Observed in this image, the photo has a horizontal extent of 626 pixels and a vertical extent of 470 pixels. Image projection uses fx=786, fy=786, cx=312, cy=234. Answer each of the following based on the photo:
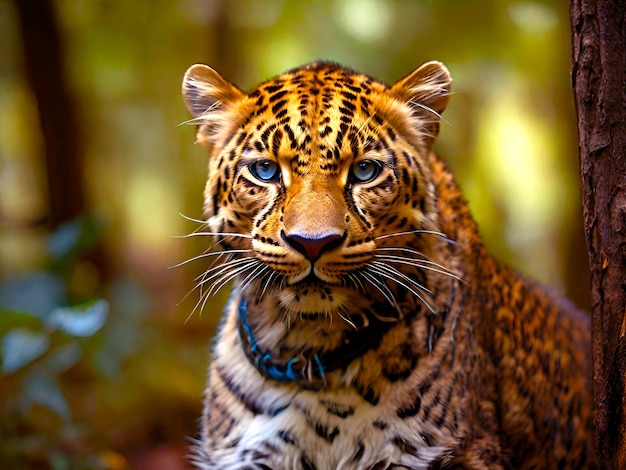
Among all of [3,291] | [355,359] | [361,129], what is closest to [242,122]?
[361,129]

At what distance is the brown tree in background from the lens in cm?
284

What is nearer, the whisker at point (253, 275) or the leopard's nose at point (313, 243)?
the leopard's nose at point (313, 243)

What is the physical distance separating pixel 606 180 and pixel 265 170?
1.35m

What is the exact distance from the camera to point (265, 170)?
10.9ft

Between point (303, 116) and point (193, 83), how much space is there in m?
0.67

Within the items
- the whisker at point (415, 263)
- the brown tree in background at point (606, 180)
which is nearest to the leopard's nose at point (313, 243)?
the whisker at point (415, 263)

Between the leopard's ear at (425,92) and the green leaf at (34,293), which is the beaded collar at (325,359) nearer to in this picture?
the leopard's ear at (425,92)

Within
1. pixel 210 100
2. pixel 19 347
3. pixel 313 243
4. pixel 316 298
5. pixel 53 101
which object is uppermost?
pixel 53 101

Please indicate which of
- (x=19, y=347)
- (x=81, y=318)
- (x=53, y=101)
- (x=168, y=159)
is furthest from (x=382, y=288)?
(x=168, y=159)

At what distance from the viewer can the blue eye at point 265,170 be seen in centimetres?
330

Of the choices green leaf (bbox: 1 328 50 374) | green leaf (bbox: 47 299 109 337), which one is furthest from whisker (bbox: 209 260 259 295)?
green leaf (bbox: 1 328 50 374)

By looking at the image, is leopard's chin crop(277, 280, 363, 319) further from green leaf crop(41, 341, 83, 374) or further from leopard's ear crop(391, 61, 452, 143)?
green leaf crop(41, 341, 83, 374)

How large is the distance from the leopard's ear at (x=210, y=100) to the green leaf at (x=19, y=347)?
8.46ft

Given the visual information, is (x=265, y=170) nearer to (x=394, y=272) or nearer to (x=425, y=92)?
(x=394, y=272)
